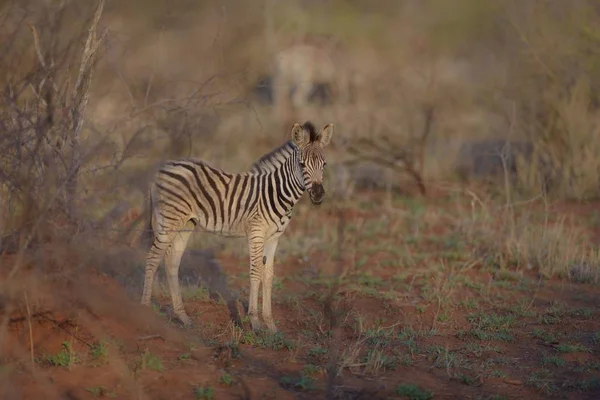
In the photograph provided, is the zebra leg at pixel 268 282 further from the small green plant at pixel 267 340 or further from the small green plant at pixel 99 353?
the small green plant at pixel 99 353

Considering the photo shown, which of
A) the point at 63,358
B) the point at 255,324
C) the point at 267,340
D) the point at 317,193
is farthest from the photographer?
the point at 255,324

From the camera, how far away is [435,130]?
16609 millimetres

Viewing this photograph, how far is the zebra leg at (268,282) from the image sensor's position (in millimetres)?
7676

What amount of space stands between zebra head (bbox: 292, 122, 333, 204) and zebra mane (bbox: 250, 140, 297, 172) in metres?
0.25

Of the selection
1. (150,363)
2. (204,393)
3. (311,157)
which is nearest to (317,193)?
(311,157)

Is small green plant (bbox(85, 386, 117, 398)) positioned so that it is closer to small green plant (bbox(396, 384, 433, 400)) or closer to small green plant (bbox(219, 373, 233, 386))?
small green plant (bbox(219, 373, 233, 386))

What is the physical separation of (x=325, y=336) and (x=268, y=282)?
0.79 meters

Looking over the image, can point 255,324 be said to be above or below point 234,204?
below

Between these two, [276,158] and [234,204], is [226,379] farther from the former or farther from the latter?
[276,158]

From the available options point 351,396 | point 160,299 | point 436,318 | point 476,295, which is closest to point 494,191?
point 476,295

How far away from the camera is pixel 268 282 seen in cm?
788

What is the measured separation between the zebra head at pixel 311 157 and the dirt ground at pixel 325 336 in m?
1.29

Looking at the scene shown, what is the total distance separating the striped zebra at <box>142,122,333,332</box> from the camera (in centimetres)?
775

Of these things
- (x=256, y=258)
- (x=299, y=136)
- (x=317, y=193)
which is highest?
(x=299, y=136)
